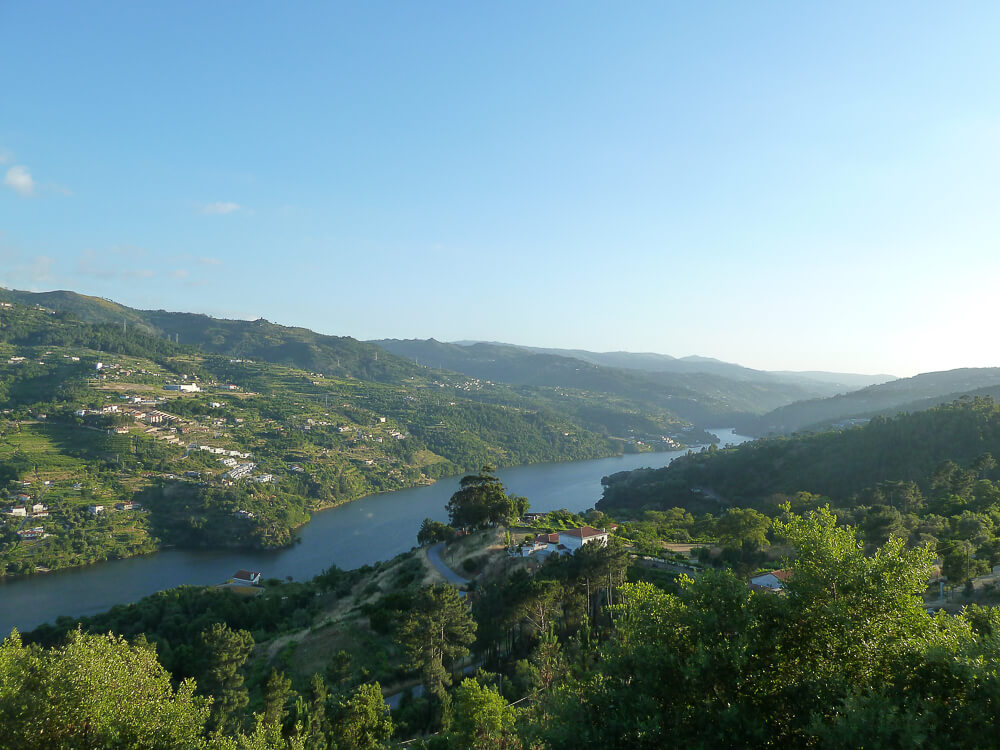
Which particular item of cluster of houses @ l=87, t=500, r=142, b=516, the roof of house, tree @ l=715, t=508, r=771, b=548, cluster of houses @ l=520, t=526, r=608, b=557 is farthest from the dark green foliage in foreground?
cluster of houses @ l=87, t=500, r=142, b=516

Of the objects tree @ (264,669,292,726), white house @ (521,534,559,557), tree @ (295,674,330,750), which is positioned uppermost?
white house @ (521,534,559,557)

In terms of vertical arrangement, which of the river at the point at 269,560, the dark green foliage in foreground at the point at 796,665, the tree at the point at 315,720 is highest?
the dark green foliage in foreground at the point at 796,665

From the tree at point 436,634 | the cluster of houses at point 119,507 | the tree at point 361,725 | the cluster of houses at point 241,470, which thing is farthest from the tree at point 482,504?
the cluster of houses at point 241,470

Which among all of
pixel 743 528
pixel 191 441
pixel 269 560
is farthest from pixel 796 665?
pixel 191 441

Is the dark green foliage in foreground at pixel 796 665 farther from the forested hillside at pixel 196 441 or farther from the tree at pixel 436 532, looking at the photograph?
the forested hillside at pixel 196 441

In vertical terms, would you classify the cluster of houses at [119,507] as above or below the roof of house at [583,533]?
below

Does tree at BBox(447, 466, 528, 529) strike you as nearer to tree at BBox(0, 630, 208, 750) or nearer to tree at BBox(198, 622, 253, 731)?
tree at BBox(198, 622, 253, 731)

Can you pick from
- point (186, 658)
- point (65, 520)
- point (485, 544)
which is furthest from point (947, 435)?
point (65, 520)
